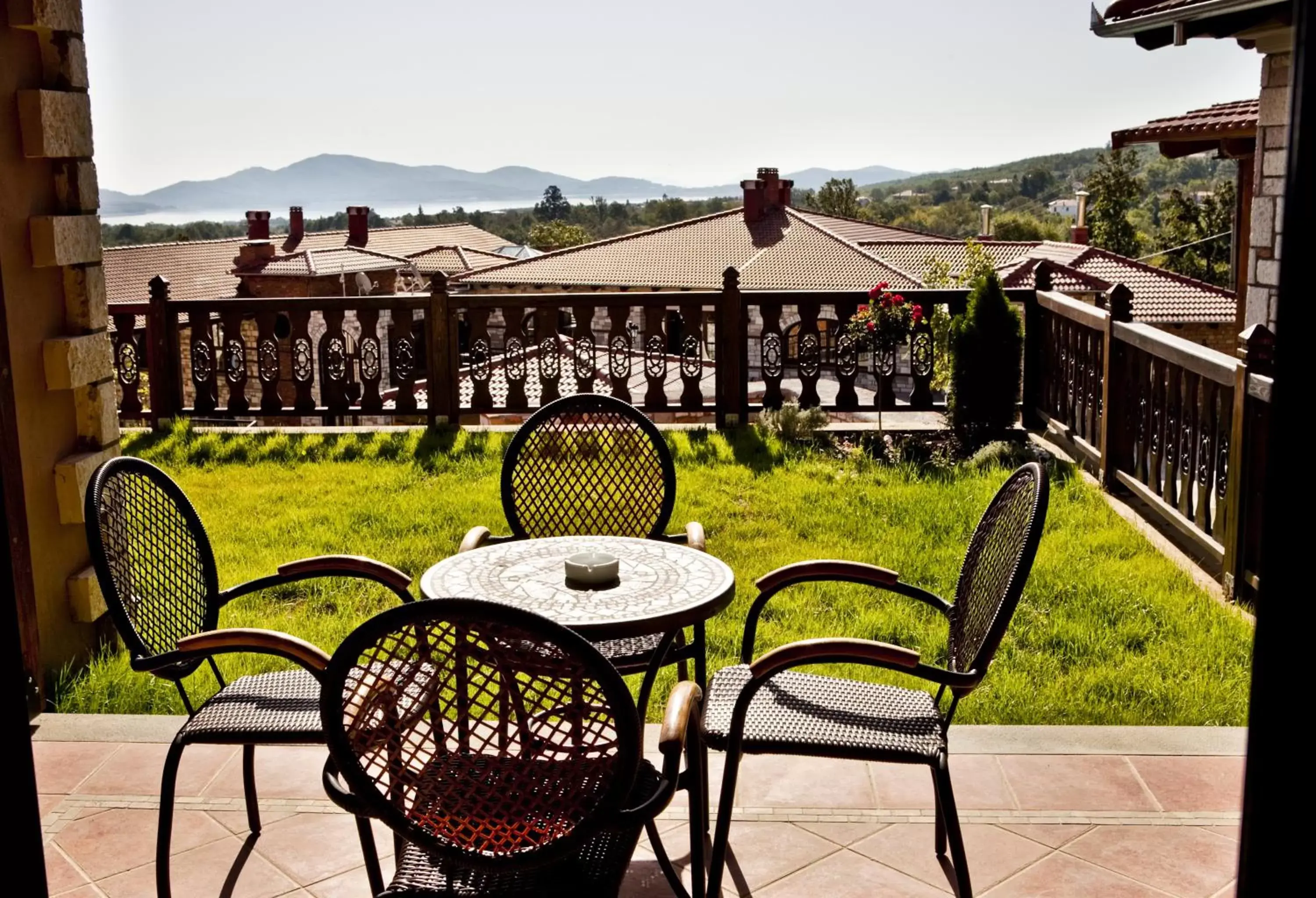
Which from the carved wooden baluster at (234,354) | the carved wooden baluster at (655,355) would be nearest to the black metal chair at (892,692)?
the carved wooden baluster at (655,355)

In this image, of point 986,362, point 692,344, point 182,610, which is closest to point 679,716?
point 182,610

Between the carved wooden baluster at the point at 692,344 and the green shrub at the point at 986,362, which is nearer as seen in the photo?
the green shrub at the point at 986,362

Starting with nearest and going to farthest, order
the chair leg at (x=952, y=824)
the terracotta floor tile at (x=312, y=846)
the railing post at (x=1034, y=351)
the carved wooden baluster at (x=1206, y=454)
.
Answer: the chair leg at (x=952, y=824) → the terracotta floor tile at (x=312, y=846) → the carved wooden baluster at (x=1206, y=454) → the railing post at (x=1034, y=351)

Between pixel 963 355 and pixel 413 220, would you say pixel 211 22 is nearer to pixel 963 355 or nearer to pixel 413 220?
pixel 413 220

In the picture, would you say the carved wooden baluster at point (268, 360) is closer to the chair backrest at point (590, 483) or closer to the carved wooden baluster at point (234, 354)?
the carved wooden baluster at point (234, 354)

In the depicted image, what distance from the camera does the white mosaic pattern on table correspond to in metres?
3.13

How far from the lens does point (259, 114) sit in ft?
470

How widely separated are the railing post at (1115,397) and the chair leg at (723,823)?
4964 millimetres

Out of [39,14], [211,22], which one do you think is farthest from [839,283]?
[211,22]

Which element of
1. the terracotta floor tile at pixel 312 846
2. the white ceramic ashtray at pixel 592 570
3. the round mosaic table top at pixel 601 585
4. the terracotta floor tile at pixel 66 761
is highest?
the white ceramic ashtray at pixel 592 570

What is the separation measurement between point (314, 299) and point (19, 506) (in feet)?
18.3

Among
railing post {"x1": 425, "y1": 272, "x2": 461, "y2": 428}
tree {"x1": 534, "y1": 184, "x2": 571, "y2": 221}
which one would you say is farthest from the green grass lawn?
tree {"x1": 534, "y1": 184, "x2": 571, "y2": 221}

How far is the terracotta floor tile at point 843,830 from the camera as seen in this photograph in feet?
10.9

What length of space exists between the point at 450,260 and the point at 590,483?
3755cm
